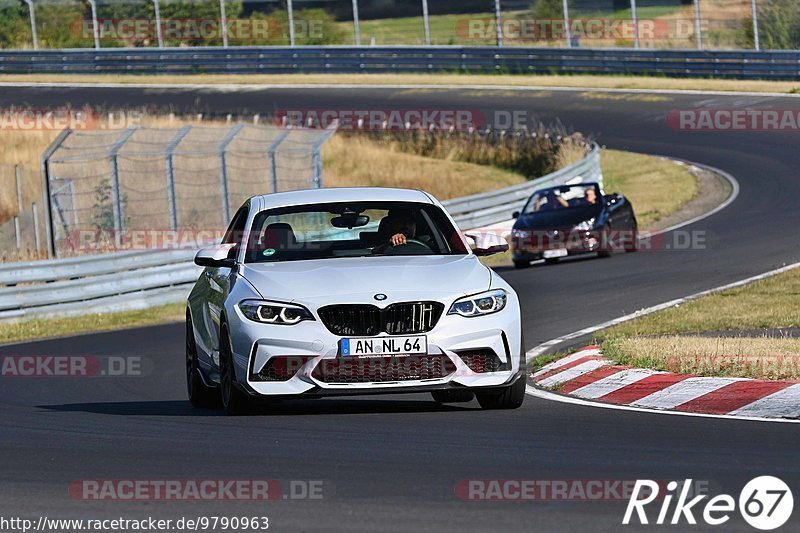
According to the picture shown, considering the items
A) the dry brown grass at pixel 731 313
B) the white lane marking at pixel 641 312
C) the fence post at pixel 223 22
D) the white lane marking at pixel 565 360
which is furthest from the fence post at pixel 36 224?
the fence post at pixel 223 22

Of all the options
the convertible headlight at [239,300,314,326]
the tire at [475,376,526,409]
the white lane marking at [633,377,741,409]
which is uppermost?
the convertible headlight at [239,300,314,326]

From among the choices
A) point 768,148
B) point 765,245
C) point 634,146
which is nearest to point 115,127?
point 634,146

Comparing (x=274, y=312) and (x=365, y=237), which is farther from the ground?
(x=365, y=237)

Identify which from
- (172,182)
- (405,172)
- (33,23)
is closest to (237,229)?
(172,182)

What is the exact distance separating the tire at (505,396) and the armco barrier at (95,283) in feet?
41.4

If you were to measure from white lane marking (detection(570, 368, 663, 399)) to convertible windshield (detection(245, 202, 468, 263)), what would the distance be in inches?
Answer: 54.2

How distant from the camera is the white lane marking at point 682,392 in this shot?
9719 millimetres

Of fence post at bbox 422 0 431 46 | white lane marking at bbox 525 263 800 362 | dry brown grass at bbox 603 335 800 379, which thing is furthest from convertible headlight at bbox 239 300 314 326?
fence post at bbox 422 0 431 46

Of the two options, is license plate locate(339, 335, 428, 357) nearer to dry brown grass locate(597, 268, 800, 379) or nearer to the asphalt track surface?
the asphalt track surface

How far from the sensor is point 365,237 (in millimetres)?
10391

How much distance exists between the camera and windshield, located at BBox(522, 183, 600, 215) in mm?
24375

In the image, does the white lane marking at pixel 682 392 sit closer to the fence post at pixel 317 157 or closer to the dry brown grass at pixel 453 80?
the fence post at pixel 317 157

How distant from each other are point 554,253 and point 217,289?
45.6ft

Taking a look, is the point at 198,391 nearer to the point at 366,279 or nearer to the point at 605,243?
the point at 366,279
